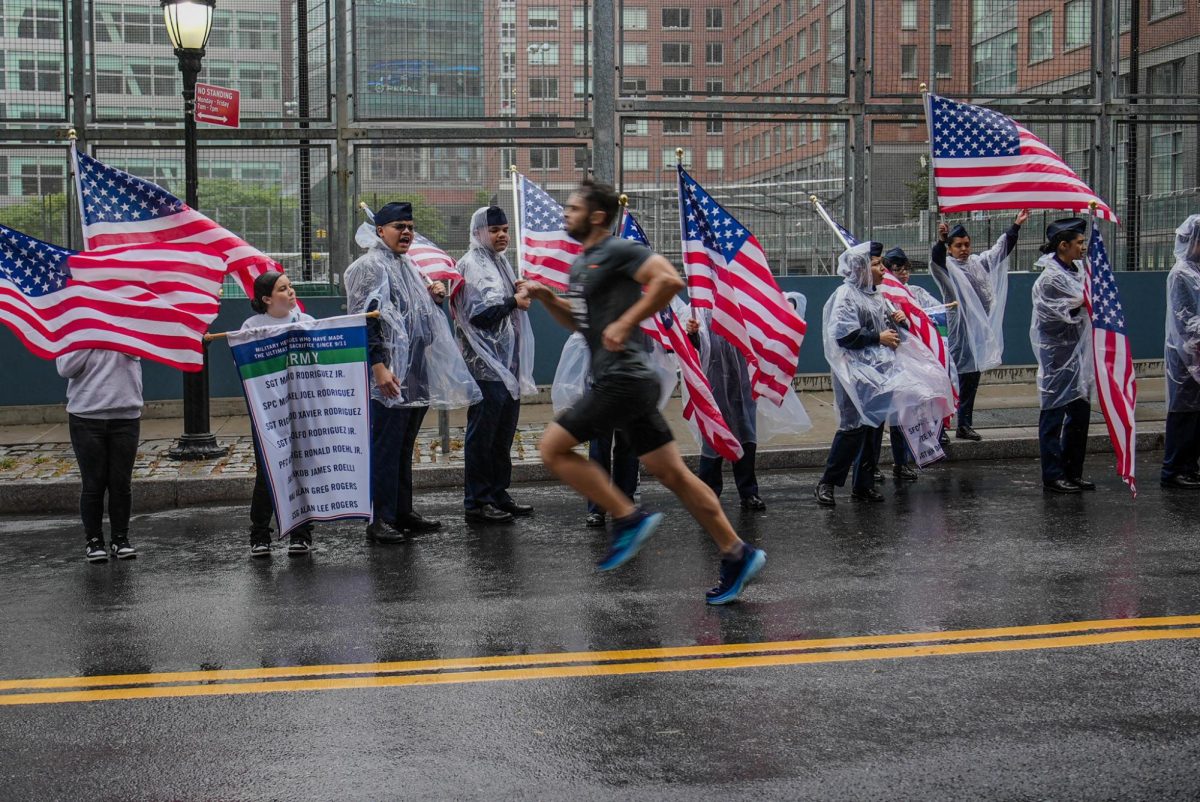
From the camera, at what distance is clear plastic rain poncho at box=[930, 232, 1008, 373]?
12.4 meters

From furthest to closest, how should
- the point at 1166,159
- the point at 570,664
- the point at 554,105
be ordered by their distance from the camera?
the point at 1166,159 < the point at 554,105 < the point at 570,664

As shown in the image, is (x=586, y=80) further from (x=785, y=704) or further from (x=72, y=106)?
(x=785, y=704)

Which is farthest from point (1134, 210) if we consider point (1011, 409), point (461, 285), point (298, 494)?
point (298, 494)

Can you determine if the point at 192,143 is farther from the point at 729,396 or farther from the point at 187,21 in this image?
the point at 729,396

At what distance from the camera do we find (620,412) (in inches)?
249

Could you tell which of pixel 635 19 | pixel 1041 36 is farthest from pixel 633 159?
pixel 1041 36

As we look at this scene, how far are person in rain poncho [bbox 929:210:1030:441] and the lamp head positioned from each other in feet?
21.2

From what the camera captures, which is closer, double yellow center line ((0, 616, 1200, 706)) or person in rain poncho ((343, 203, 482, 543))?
double yellow center line ((0, 616, 1200, 706))

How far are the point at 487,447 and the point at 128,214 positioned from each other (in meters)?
2.63

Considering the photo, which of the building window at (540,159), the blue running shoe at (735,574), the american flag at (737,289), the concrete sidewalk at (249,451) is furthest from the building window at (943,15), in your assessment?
the blue running shoe at (735,574)

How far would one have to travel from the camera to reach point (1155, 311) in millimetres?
15883

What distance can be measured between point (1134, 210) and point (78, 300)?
461 inches

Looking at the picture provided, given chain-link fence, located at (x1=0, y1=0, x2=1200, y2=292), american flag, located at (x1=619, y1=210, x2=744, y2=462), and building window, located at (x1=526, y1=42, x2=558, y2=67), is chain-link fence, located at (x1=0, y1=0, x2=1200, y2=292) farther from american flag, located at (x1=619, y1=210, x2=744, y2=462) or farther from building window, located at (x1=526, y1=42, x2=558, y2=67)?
american flag, located at (x1=619, y1=210, x2=744, y2=462)

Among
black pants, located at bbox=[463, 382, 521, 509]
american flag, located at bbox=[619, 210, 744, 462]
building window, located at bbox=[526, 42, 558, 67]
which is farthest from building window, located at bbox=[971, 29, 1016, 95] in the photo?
black pants, located at bbox=[463, 382, 521, 509]
